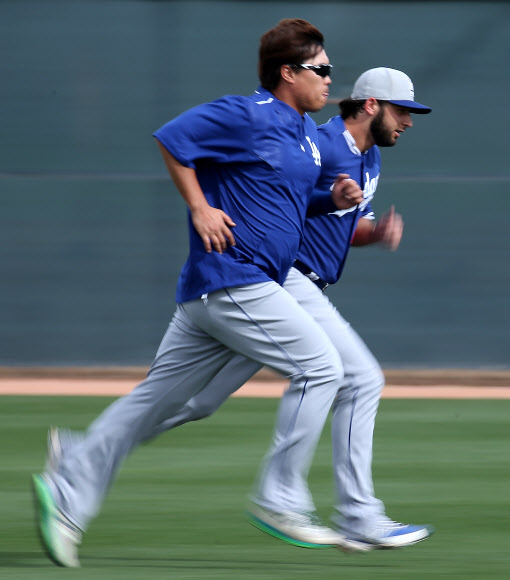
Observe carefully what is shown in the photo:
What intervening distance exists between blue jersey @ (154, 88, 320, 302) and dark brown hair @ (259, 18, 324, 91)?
0.46 ft

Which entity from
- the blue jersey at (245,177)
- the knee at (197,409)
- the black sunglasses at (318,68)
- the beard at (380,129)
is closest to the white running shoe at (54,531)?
the knee at (197,409)

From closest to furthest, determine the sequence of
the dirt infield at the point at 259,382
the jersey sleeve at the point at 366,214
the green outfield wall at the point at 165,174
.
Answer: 1. the jersey sleeve at the point at 366,214
2. the dirt infield at the point at 259,382
3. the green outfield wall at the point at 165,174

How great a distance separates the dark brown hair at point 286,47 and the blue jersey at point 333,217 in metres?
0.51

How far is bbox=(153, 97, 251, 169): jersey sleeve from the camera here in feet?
15.3

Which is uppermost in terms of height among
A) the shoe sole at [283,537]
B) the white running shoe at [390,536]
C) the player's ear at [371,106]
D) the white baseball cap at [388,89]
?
the white baseball cap at [388,89]

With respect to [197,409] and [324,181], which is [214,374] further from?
[324,181]

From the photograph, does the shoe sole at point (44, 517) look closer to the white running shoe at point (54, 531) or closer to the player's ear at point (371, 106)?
the white running shoe at point (54, 531)

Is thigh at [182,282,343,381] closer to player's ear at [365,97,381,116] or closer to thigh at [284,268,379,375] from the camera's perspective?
thigh at [284,268,379,375]

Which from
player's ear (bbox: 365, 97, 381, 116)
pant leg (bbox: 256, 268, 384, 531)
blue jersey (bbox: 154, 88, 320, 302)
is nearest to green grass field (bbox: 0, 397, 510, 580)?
pant leg (bbox: 256, 268, 384, 531)

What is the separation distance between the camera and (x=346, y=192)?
494 cm

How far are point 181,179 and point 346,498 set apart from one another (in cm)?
136

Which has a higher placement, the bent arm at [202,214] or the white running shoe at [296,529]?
the bent arm at [202,214]

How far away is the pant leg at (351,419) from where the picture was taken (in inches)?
197

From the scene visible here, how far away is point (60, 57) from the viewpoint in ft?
37.6
